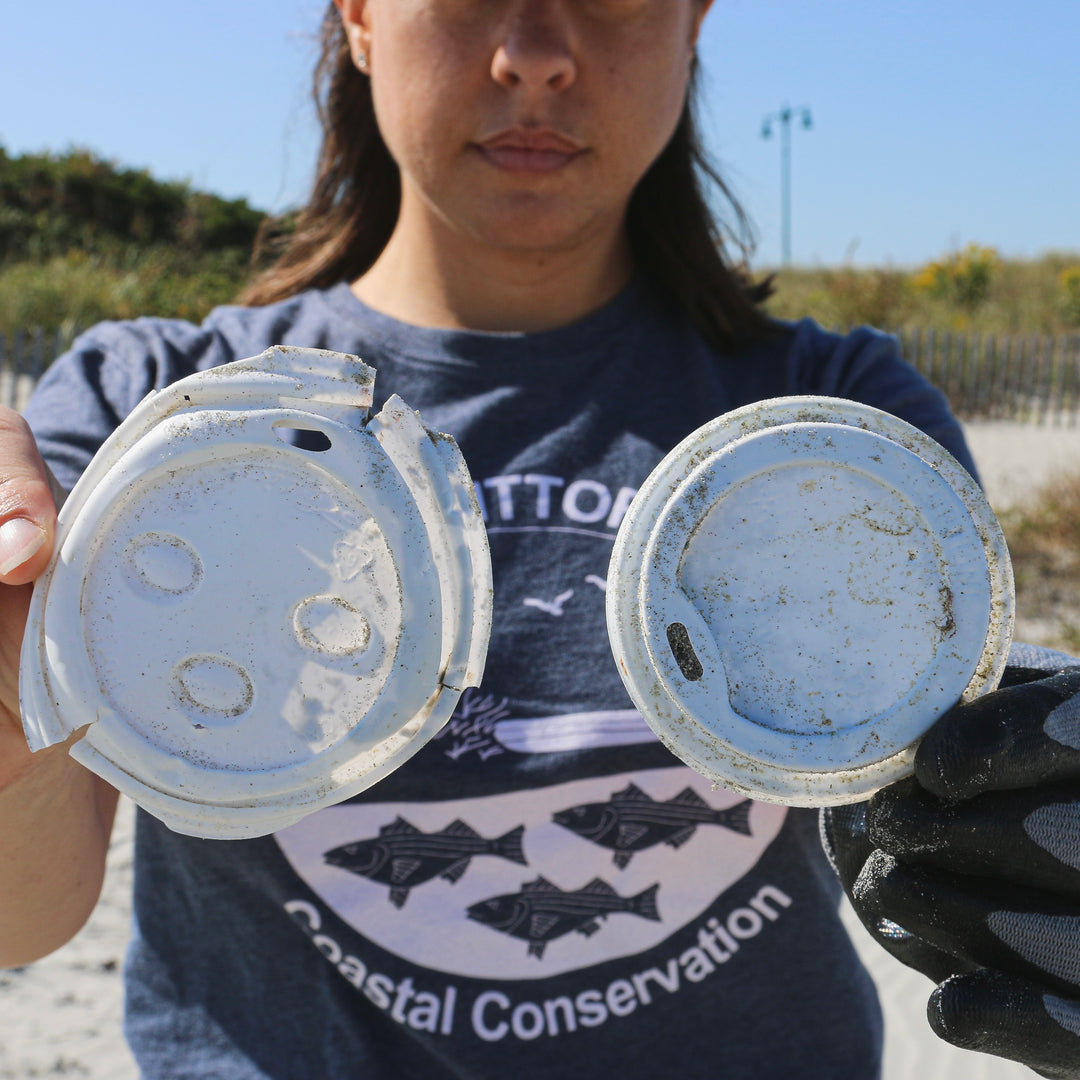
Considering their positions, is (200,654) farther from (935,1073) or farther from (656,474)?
(935,1073)

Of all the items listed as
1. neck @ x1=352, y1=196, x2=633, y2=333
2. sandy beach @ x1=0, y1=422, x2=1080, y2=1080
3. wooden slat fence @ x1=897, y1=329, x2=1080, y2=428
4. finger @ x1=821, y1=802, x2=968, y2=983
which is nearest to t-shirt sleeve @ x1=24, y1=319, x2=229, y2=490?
neck @ x1=352, y1=196, x2=633, y2=333

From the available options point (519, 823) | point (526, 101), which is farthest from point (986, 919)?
point (526, 101)

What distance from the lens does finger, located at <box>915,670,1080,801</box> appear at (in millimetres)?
1474

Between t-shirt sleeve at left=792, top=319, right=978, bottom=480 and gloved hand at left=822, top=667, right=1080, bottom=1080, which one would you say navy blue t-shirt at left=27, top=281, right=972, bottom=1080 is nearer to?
t-shirt sleeve at left=792, top=319, right=978, bottom=480

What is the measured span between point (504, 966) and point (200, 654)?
0.96 m

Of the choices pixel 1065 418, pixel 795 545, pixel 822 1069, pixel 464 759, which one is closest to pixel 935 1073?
pixel 822 1069

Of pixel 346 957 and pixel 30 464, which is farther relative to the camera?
pixel 346 957

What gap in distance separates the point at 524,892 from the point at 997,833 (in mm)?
939

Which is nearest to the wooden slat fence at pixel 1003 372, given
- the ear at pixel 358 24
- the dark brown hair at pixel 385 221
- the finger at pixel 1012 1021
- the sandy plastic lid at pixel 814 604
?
the dark brown hair at pixel 385 221

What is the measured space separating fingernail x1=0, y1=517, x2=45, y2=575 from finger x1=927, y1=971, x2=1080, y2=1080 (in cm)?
153

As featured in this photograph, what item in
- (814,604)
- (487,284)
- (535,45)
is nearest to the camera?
(814,604)

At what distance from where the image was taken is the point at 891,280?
1986 cm

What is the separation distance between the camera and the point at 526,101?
1.97m

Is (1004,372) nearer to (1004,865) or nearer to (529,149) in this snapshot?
(529,149)
